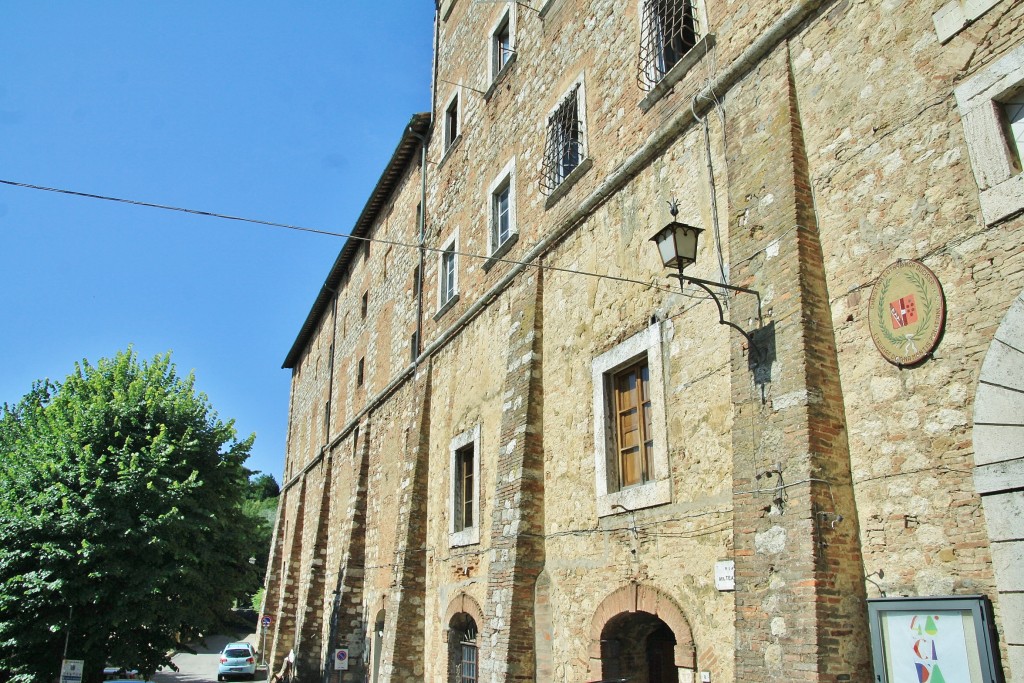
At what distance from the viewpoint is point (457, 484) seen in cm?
1212

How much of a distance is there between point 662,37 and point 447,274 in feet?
22.0

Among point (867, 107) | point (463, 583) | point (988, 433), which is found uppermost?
point (867, 107)

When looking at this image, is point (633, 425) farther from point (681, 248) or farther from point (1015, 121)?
point (1015, 121)

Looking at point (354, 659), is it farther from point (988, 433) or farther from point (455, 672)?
point (988, 433)

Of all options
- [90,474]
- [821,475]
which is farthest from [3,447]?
[821,475]

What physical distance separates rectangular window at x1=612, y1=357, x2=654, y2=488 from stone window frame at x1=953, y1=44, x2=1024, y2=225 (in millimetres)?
3650

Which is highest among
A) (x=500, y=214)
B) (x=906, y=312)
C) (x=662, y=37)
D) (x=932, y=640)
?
(x=662, y=37)

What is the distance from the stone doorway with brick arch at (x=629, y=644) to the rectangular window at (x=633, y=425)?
112 cm

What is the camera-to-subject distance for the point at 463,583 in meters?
11.1

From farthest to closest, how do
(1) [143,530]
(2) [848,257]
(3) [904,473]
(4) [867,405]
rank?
1. (1) [143,530]
2. (2) [848,257]
3. (4) [867,405]
4. (3) [904,473]

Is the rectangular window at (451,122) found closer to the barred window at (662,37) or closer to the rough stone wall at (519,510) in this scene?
the rough stone wall at (519,510)

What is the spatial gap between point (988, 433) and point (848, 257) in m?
1.71

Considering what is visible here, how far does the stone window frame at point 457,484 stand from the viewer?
1103cm

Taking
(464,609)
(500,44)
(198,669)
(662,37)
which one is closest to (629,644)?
(464,609)
